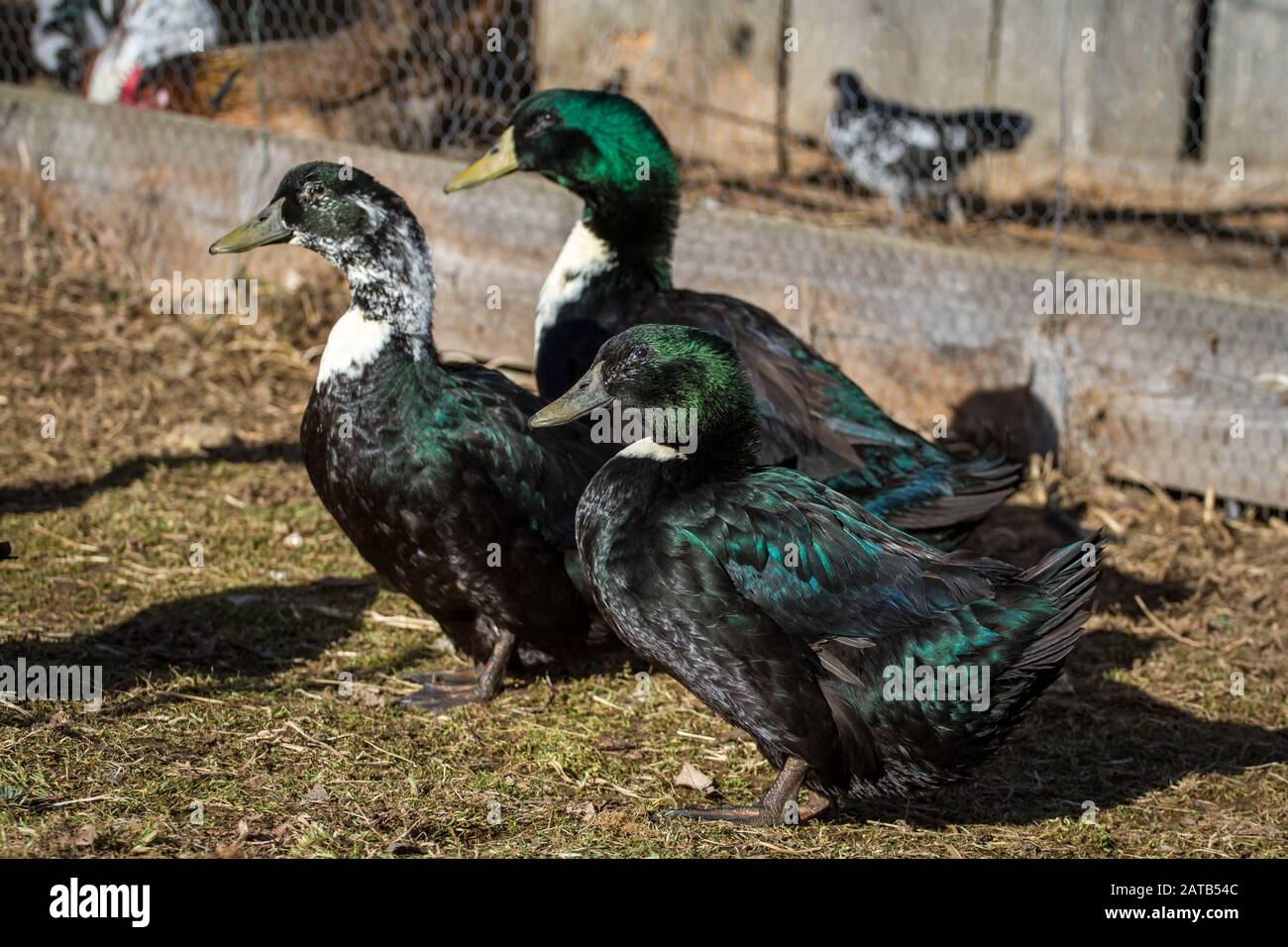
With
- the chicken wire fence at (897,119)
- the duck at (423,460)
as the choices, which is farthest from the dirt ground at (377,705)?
the chicken wire fence at (897,119)

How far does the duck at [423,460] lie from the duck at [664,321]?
61 cm

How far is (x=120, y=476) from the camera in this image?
19.7 feet

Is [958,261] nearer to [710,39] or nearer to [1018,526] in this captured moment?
[1018,526]

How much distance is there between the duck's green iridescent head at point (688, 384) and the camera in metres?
3.87

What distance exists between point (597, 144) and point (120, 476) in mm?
2319

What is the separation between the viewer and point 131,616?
489 cm

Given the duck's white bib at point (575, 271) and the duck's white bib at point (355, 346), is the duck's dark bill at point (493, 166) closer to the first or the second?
the duck's white bib at point (575, 271)

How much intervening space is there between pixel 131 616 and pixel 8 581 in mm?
475

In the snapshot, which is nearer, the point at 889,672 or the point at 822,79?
the point at 889,672

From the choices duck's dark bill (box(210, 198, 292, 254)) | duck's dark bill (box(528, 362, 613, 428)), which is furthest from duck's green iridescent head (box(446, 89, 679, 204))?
→ duck's dark bill (box(528, 362, 613, 428))

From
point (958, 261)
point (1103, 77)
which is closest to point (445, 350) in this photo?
point (958, 261)

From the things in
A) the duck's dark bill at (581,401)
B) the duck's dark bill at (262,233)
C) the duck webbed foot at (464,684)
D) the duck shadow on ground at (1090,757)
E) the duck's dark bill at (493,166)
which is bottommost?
the duck shadow on ground at (1090,757)
